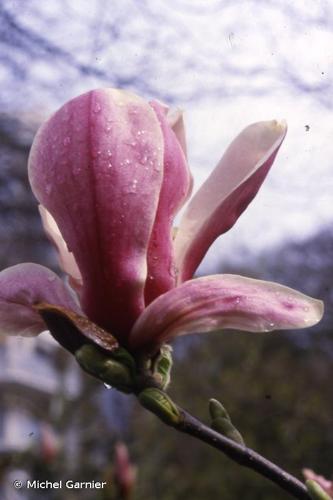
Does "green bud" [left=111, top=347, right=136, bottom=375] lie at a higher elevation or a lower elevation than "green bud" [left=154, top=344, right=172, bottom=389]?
higher

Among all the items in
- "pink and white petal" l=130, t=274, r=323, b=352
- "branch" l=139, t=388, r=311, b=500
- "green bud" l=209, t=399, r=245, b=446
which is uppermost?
"pink and white petal" l=130, t=274, r=323, b=352

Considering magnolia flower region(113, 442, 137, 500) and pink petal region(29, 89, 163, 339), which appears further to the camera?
magnolia flower region(113, 442, 137, 500)

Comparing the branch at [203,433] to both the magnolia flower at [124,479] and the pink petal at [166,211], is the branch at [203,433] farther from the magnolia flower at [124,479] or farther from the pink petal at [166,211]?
the magnolia flower at [124,479]

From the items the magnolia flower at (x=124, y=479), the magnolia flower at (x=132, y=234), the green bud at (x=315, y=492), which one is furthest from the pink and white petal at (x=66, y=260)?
the magnolia flower at (x=124, y=479)

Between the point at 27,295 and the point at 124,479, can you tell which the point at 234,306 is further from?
the point at 124,479

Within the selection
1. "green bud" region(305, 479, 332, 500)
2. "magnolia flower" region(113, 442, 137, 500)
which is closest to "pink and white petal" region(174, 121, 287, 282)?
"green bud" region(305, 479, 332, 500)

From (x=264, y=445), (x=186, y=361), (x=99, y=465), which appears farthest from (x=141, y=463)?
(x=186, y=361)

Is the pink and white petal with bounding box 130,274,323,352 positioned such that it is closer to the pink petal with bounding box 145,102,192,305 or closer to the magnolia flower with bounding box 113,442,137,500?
the pink petal with bounding box 145,102,192,305
